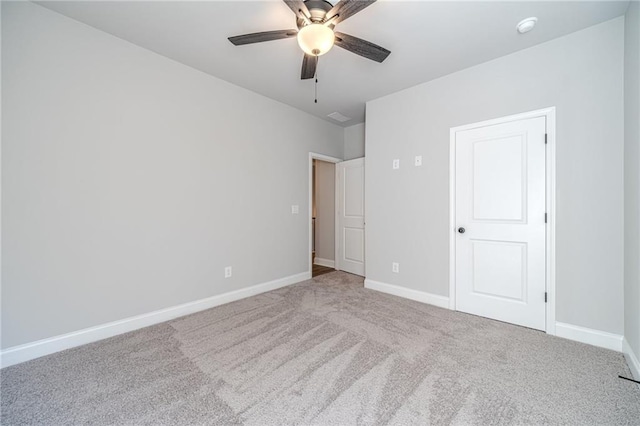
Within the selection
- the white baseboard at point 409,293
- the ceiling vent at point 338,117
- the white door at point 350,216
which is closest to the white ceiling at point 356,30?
the ceiling vent at point 338,117

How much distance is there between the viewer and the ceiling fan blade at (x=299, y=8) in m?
1.59

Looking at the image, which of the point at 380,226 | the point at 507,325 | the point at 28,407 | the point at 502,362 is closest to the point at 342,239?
the point at 380,226

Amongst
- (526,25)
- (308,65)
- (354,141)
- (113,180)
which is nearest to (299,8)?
(308,65)

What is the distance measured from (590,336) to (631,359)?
31 cm

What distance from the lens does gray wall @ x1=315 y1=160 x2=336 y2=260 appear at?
495cm

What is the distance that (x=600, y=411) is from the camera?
1.44m

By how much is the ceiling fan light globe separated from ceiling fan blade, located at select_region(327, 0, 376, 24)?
9cm

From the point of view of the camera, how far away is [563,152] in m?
2.26

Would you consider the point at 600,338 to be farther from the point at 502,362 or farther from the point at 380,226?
the point at 380,226

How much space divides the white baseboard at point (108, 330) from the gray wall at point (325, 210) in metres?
1.98

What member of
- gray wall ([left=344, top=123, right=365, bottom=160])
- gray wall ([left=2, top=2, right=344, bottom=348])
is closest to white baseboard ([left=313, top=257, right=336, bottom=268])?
gray wall ([left=2, top=2, right=344, bottom=348])

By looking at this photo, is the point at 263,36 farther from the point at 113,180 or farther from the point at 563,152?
the point at 563,152

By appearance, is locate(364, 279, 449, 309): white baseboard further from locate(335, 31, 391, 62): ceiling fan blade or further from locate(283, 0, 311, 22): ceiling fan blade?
locate(283, 0, 311, 22): ceiling fan blade

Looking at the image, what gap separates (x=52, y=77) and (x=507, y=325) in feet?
14.6
